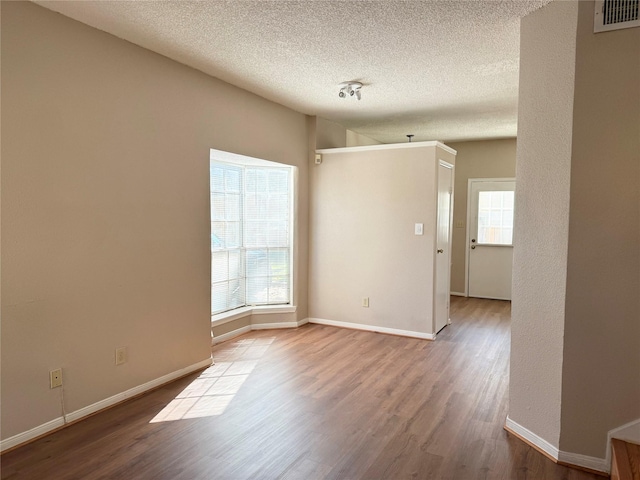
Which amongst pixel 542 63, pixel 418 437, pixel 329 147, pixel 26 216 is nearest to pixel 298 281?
pixel 329 147

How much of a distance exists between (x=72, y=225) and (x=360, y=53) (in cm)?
234

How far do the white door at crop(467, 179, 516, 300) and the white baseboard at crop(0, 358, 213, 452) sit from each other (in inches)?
195

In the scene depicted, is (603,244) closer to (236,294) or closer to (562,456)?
(562,456)

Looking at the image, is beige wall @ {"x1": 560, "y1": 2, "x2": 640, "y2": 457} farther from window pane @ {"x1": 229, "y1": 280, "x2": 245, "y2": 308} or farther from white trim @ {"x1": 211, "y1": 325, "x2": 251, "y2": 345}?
window pane @ {"x1": 229, "y1": 280, "x2": 245, "y2": 308}

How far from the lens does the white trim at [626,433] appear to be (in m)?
2.16

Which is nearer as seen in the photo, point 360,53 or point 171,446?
point 171,446

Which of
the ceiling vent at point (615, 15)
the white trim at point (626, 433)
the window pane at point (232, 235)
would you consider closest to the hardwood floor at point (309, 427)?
the white trim at point (626, 433)

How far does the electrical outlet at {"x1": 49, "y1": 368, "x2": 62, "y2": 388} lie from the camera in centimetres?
257

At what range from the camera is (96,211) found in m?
2.79

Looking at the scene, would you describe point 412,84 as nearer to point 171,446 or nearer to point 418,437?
point 418,437

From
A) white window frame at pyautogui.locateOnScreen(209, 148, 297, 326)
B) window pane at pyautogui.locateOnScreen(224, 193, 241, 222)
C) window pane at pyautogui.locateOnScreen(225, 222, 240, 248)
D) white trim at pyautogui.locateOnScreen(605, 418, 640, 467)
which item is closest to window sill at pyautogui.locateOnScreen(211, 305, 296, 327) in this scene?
white window frame at pyautogui.locateOnScreen(209, 148, 297, 326)

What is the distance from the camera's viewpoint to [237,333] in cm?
467

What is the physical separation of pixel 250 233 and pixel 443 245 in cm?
226

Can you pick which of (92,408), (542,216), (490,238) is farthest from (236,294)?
(490,238)
